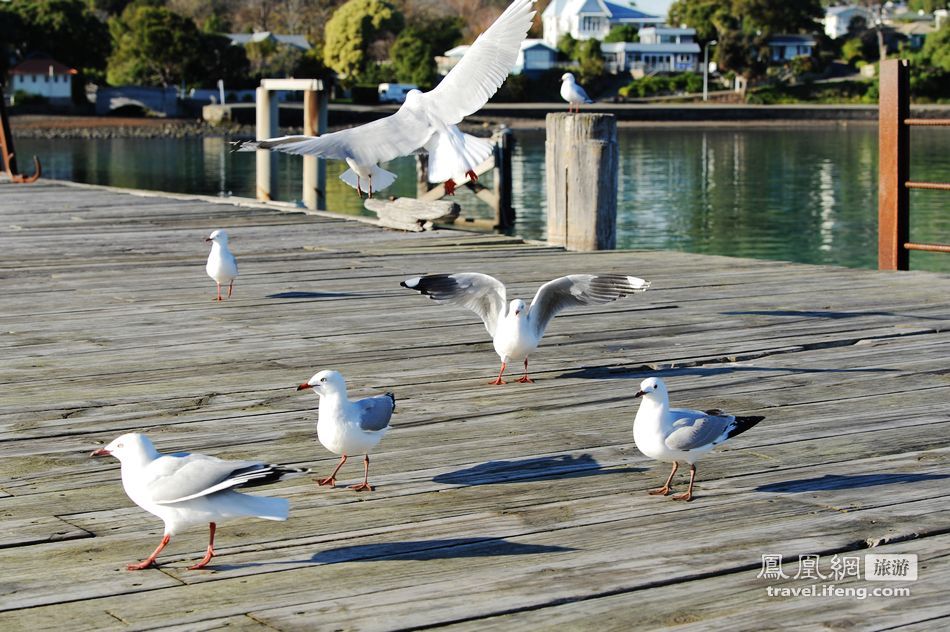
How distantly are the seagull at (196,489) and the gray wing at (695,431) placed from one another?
4.30 feet

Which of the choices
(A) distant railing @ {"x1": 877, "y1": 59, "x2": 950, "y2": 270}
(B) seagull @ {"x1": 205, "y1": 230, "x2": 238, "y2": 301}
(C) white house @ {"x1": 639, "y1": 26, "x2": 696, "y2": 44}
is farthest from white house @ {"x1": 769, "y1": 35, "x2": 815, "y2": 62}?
(B) seagull @ {"x1": 205, "y1": 230, "x2": 238, "y2": 301}

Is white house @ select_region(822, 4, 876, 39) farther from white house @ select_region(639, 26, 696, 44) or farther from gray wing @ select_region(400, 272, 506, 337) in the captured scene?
gray wing @ select_region(400, 272, 506, 337)

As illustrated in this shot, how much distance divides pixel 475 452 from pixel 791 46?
353ft

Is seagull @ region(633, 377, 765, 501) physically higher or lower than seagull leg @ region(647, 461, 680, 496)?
higher

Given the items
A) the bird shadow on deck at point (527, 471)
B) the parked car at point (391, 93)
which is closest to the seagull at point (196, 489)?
the bird shadow on deck at point (527, 471)

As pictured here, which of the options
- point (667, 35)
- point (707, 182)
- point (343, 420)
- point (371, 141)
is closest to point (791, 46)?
point (667, 35)

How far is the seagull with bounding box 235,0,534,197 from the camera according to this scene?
7.24 m

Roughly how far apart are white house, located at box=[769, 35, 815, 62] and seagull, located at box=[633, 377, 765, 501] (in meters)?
106

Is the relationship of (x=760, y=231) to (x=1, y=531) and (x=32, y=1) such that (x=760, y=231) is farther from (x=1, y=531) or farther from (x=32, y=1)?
(x=32, y=1)

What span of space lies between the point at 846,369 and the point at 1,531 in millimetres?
3988

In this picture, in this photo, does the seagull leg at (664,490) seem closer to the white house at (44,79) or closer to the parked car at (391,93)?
the white house at (44,79)

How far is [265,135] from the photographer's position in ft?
56.9

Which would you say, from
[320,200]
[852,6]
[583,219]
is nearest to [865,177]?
[320,200]

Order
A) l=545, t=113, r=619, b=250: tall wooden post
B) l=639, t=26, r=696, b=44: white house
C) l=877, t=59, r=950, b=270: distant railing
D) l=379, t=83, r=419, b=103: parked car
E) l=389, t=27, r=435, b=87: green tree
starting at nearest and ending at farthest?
1. l=877, t=59, r=950, b=270: distant railing
2. l=545, t=113, r=619, b=250: tall wooden post
3. l=379, t=83, r=419, b=103: parked car
4. l=389, t=27, r=435, b=87: green tree
5. l=639, t=26, r=696, b=44: white house
